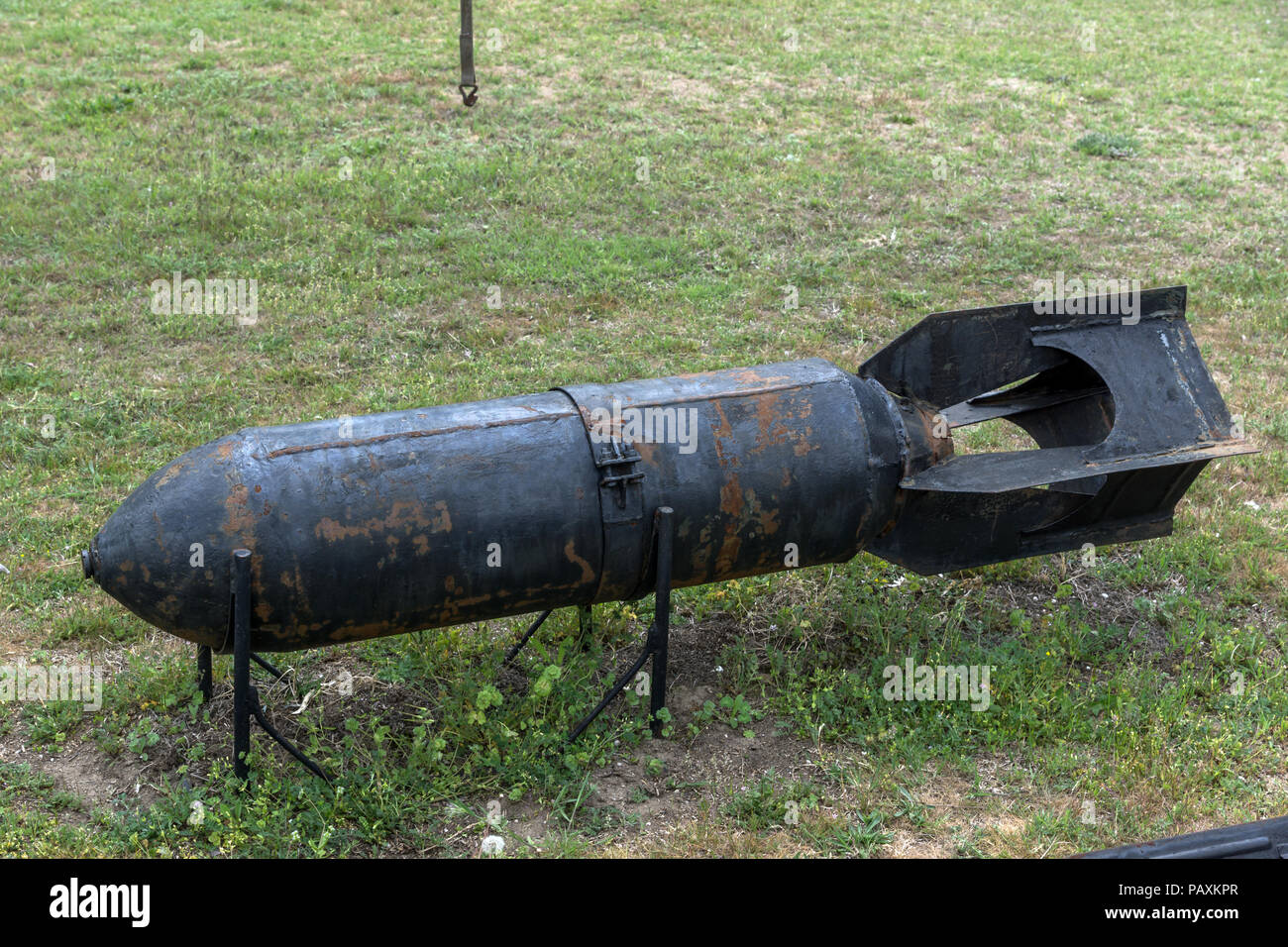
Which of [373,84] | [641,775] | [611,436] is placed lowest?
[641,775]

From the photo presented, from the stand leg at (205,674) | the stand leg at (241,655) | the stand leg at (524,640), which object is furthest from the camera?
the stand leg at (524,640)

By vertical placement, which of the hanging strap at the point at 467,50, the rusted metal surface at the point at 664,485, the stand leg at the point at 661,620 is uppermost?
the hanging strap at the point at 467,50

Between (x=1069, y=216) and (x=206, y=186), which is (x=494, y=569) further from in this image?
(x=1069, y=216)

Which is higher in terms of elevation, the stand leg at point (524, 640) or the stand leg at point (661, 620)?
the stand leg at point (661, 620)

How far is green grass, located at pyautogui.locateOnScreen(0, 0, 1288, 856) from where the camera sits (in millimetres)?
5227

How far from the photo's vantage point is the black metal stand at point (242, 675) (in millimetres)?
4469

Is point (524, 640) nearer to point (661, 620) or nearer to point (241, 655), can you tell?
point (661, 620)

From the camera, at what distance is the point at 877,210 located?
12008 millimetres

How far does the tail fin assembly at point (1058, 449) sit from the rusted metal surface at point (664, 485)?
0.01m

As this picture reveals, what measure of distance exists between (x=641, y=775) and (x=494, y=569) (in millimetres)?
1280

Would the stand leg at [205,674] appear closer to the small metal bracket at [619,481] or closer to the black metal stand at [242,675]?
the black metal stand at [242,675]

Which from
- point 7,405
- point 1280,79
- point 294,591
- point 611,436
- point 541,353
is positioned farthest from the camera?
point 1280,79

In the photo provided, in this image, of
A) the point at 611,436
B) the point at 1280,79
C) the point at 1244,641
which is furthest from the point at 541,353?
the point at 1280,79

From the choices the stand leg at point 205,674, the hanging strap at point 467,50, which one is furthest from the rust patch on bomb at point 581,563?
the hanging strap at point 467,50
